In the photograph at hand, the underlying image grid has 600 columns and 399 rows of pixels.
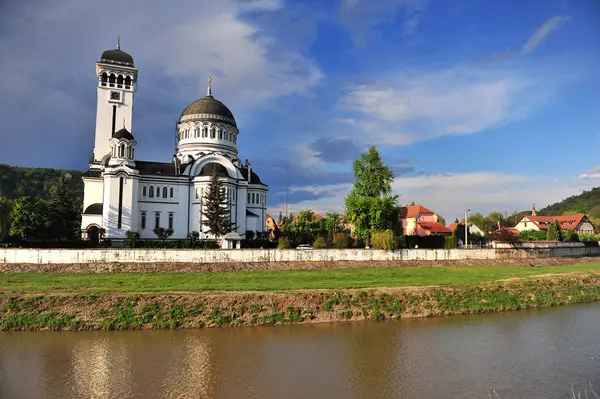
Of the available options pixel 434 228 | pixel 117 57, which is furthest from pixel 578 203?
pixel 117 57

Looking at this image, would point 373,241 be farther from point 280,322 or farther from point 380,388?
point 380,388

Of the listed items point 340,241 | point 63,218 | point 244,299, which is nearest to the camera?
point 244,299

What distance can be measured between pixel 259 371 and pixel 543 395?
7.65 metres

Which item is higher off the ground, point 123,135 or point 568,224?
point 123,135

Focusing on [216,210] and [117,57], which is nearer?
[216,210]

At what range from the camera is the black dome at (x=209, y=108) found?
52.0 meters

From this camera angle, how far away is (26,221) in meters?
41.4

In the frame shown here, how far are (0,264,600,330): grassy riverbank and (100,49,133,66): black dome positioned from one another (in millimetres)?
30110

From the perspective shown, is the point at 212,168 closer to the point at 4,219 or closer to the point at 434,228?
the point at 4,219

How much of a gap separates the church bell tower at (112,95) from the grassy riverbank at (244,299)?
24.8m

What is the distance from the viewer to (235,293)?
21.5 m

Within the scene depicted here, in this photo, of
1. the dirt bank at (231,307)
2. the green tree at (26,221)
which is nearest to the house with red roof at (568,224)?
the dirt bank at (231,307)

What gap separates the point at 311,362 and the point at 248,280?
13.7 metres

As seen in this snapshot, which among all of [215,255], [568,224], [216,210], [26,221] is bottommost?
[215,255]
